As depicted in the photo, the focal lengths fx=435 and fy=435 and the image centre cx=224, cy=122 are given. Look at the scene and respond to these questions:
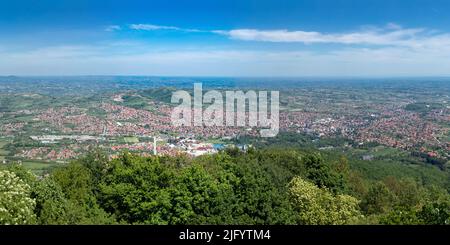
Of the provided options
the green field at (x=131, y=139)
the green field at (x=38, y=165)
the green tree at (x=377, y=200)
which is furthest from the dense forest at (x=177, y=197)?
the green field at (x=131, y=139)

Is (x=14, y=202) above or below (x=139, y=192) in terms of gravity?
above

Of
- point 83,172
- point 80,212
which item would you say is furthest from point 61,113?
point 80,212

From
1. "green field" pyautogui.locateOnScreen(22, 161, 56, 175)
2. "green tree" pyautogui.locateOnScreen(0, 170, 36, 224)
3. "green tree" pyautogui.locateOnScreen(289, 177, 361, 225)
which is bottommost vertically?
"green field" pyautogui.locateOnScreen(22, 161, 56, 175)

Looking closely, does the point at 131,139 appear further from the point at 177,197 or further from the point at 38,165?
the point at 177,197

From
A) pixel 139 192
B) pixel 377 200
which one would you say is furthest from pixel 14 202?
pixel 377 200

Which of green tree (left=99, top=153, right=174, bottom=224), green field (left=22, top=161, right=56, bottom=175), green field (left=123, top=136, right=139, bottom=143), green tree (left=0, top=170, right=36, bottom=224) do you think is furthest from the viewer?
green field (left=123, top=136, right=139, bottom=143)

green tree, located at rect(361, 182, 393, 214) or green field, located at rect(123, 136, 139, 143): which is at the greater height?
green tree, located at rect(361, 182, 393, 214)

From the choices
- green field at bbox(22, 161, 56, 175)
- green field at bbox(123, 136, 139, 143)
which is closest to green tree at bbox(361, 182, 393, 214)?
green field at bbox(22, 161, 56, 175)

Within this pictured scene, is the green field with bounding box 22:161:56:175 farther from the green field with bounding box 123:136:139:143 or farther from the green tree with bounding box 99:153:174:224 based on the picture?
the green tree with bounding box 99:153:174:224
